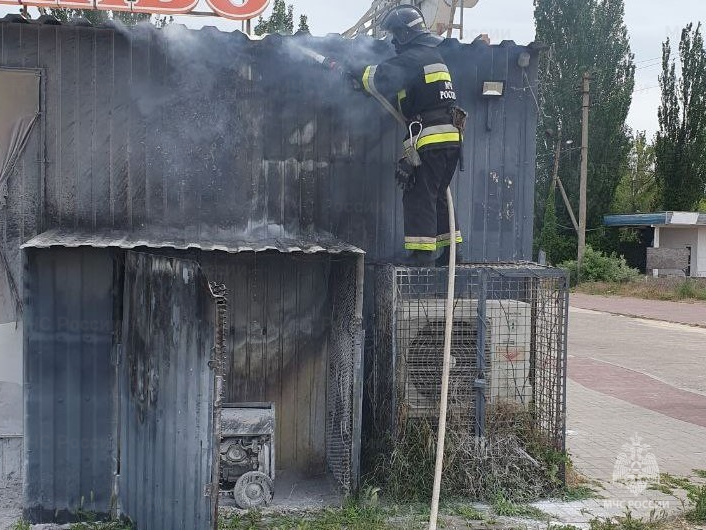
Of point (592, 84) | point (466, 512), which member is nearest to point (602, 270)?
point (592, 84)

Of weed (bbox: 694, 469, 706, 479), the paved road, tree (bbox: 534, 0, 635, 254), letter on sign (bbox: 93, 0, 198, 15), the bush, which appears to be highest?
tree (bbox: 534, 0, 635, 254)

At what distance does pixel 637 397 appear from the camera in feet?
39.1

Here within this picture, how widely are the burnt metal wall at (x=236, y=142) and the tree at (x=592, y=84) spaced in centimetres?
3174

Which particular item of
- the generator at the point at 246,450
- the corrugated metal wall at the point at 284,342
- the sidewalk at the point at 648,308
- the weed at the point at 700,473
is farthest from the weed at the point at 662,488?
the sidewalk at the point at 648,308

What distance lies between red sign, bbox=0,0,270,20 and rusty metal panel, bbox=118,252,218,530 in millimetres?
2429

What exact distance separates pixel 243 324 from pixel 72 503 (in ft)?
6.94

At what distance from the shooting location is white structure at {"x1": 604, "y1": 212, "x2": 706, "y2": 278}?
3534 cm

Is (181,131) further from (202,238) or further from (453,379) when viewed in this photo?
(453,379)

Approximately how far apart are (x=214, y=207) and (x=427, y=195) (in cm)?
198

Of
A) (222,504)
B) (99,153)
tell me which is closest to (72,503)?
(222,504)

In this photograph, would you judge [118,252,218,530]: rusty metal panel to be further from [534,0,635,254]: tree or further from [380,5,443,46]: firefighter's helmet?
[534,0,635,254]: tree

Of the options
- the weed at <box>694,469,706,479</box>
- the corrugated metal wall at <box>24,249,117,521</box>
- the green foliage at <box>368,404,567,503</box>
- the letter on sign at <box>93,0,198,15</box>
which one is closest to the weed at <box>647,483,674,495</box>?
the weed at <box>694,469,706,479</box>

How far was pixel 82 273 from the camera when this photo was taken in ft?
19.9

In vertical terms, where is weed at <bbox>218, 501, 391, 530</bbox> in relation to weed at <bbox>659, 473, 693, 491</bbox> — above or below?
above
